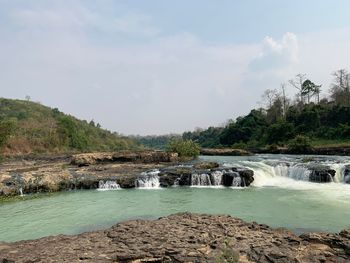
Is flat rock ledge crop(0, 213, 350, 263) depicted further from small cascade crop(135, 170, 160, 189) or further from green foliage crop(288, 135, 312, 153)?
green foliage crop(288, 135, 312, 153)

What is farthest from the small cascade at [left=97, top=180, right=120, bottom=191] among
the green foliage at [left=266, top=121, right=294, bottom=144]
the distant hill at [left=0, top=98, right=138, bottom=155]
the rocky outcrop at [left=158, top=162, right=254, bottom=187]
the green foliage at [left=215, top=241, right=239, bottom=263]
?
the green foliage at [left=266, top=121, right=294, bottom=144]

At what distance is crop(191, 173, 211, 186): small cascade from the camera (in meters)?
19.0

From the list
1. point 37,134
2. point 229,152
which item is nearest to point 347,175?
point 229,152

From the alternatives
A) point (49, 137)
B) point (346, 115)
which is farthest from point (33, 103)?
point (346, 115)

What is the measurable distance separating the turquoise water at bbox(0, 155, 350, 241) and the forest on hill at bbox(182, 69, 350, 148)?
23.7 meters

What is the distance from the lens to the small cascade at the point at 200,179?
1898 cm

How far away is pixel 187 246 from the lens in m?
7.16

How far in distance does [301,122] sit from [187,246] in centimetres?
4318

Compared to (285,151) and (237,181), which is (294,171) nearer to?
(237,181)

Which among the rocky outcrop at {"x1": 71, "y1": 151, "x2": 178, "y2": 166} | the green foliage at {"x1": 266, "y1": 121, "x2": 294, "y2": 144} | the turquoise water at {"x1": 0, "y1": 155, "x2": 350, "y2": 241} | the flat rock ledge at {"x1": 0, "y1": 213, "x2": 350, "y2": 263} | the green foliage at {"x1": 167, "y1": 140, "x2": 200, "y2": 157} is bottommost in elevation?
the turquoise water at {"x1": 0, "y1": 155, "x2": 350, "y2": 241}

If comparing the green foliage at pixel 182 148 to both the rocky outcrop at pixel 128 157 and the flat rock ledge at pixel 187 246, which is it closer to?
the rocky outcrop at pixel 128 157

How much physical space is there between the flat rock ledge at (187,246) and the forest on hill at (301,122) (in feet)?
105

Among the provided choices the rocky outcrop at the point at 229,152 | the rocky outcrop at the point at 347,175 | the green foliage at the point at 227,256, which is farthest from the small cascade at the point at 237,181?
the rocky outcrop at the point at 229,152

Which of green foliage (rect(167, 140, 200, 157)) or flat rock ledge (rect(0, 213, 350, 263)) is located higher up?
green foliage (rect(167, 140, 200, 157))
